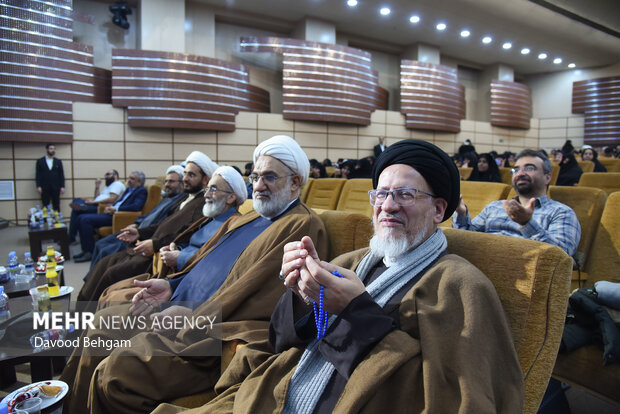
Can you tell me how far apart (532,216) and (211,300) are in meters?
1.81

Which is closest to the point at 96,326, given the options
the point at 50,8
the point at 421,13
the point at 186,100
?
the point at 186,100

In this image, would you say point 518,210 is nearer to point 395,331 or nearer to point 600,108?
point 395,331

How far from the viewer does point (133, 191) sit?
521 cm

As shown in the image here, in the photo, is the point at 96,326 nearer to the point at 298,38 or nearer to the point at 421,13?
the point at 298,38

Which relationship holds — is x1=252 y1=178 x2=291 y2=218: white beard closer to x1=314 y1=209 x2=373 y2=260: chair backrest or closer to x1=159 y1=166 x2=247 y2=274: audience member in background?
x1=314 y1=209 x2=373 y2=260: chair backrest

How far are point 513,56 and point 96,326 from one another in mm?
15027

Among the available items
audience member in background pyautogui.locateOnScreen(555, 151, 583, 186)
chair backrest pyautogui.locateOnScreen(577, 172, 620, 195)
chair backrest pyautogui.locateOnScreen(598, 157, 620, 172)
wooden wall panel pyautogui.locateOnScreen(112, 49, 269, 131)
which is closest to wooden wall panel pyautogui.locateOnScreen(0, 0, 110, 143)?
wooden wall panel pyautogui.locateOnScreen(112, 49, 269, 131)

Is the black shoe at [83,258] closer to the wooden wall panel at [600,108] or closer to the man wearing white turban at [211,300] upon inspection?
the man wearing white turban at [211,300]

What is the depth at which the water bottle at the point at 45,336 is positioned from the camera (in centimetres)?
175

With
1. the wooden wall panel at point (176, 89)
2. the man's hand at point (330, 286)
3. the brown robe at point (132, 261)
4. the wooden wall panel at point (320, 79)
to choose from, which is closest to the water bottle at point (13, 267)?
the brown robe at point (132, 261)

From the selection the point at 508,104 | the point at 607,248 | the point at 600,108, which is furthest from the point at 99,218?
the point at 600,108

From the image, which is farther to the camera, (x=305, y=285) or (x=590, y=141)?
(x=590, y=141)

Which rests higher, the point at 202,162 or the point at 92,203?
the point at 202,162

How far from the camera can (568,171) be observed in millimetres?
5039
